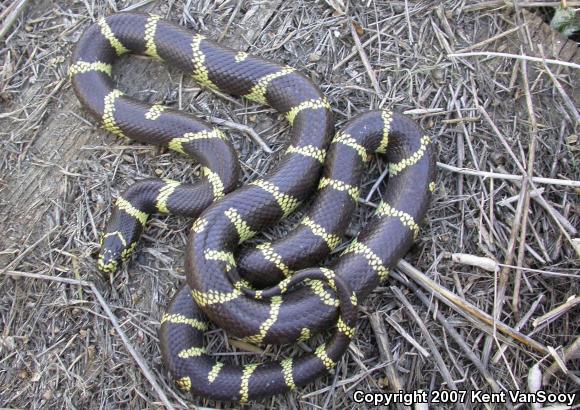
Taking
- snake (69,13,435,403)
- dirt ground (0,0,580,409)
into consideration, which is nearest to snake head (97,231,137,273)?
snake (69,13,435,403)

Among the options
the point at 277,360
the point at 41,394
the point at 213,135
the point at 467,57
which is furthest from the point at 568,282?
the point at 41,394

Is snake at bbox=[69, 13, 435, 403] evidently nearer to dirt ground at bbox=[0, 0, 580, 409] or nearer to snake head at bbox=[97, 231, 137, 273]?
snake head at bbox=[97, 231, 137, 273]

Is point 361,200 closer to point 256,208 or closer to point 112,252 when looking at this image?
point 256,208

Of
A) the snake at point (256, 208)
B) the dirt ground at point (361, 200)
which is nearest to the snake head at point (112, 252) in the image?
the snake at point (256, 208)

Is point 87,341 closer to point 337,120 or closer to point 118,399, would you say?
point 118,399

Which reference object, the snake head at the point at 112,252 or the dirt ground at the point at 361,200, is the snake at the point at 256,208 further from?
the dirt ground at the point at 361,200
